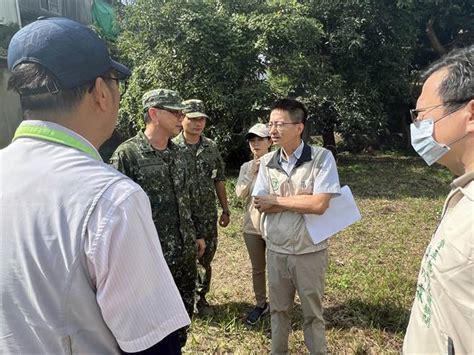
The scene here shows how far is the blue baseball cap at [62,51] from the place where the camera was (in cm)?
102

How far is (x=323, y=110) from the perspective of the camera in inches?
406

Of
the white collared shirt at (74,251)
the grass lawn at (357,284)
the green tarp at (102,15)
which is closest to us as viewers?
the white collared shirt at (74,251)

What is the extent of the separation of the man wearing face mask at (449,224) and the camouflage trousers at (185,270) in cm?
157

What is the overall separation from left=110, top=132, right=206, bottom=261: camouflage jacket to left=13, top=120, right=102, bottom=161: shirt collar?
1.53m

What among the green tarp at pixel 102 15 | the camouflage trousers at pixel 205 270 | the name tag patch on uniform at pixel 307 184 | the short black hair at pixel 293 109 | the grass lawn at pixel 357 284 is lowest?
the grass lawn at pixel 357 284

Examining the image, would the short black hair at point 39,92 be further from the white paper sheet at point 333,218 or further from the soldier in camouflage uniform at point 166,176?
the white paper sheet at point 333,218

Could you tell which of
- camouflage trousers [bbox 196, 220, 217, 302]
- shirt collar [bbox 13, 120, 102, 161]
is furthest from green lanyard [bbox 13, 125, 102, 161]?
camouflage trousers [bbox 196, 220, 217, 302]

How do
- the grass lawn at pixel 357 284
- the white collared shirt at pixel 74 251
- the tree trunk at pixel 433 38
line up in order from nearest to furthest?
1. the white collared shirt at pixel 74 251
2. the grass lawn at pixel 357 284
3. the tree trunk at pixel 433 38

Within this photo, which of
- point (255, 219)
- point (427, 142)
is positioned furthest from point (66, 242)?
point (255, 219)

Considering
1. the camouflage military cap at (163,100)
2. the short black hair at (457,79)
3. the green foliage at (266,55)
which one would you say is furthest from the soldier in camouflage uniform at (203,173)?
the green foliage at (266,55)

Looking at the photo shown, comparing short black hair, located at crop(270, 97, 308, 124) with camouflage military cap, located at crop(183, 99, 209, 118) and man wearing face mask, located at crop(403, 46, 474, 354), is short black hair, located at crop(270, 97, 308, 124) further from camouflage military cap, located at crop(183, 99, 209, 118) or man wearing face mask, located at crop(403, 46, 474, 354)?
man wearing face mask, located at crop(403, 46, 474, 354)

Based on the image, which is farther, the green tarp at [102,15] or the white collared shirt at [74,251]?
the green tarp at [102,15]

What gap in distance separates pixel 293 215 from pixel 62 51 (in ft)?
6.01

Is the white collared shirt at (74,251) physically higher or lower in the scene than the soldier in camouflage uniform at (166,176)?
higher
